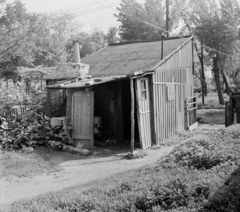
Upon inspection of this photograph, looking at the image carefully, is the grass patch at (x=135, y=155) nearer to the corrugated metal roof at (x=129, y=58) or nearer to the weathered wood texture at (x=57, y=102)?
the corrugated metal roof at (x=129, y=58)

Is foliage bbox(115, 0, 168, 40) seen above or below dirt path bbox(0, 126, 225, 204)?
above

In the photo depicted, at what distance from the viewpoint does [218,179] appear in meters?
4.95

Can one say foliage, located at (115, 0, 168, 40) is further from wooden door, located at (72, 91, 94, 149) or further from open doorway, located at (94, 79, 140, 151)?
wooden door, located at (72, 91, 94, 149)

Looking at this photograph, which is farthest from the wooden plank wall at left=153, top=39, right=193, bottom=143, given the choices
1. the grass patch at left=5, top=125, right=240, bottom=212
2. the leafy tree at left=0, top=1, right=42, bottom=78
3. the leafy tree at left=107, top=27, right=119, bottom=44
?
the leafy tree at left=107, top=27, right=119, bottom=44

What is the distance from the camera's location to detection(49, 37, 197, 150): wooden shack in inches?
445

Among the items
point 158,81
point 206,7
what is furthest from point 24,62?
point 158,81

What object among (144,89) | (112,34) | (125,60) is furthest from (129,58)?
(112,34)

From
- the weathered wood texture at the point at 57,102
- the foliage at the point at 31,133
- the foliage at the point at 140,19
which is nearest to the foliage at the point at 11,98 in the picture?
the foliage at the point at 31,133

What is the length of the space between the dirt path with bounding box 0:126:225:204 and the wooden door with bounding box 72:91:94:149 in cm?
134

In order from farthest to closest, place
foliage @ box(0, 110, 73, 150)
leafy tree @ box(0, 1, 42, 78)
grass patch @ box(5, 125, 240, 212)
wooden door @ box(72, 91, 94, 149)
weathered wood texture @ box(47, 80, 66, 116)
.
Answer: leafy tree @ box(0, 1, 42, 78) → weathered wood texture @ box(47, 80, 66, 116) → wooden door @ box(72, 91, 94, 149) → foliage @ box(0, 110, 73, 150) → grass patch @ box(5, 125, 240, 212)

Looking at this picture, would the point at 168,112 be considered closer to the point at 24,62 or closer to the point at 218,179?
the point at 218,179

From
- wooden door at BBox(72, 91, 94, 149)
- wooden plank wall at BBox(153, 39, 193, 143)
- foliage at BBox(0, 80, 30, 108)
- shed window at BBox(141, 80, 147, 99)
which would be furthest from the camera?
wooden plank wall at BBox(153, 39, 193, 143)

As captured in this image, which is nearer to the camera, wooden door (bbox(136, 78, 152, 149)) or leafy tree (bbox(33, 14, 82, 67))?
wooden door (bbox(136, 78, 152, 149))

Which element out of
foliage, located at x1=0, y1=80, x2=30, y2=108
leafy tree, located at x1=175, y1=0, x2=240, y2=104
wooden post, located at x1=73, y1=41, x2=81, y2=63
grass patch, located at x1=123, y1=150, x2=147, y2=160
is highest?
leafy tree, located at x1=175, y1=0, x2=240, y2=104
